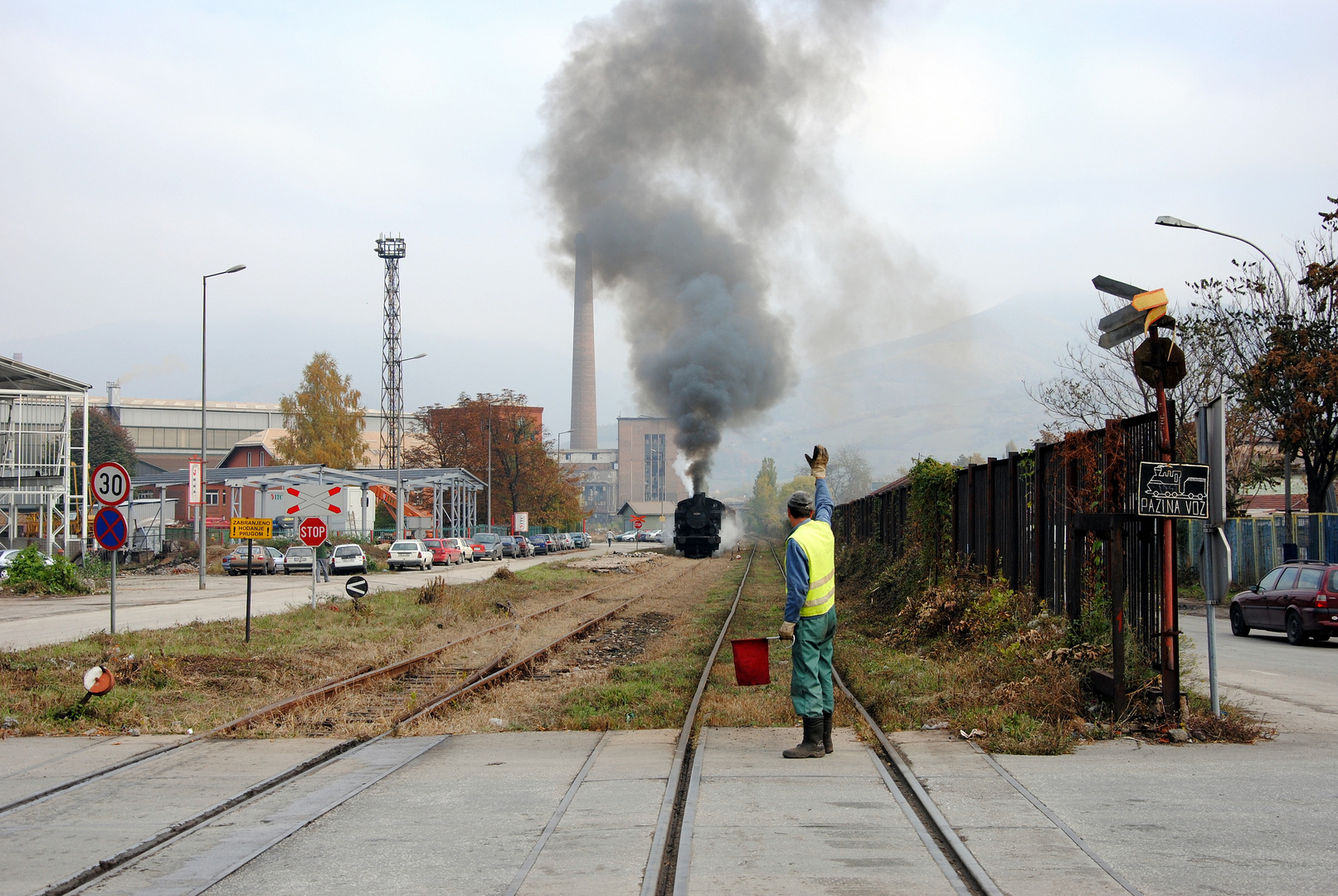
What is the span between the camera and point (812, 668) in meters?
7.40

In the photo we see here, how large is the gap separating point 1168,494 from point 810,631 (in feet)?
9.43

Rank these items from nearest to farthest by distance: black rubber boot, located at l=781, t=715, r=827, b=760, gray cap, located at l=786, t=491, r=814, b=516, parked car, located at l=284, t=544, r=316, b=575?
black rubber boot, located at l=781, t=715, r=827, b=760, gray cap, located at l=786, t=491, r=814, b=516, parked car, located at l=284, t=544, r=316, b=575

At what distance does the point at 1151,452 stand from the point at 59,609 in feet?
75.7

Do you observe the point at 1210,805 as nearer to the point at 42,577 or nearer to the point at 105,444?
the point at 42,577

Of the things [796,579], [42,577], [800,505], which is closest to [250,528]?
[800,505]

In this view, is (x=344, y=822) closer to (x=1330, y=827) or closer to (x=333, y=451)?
(x=1330, y=827)

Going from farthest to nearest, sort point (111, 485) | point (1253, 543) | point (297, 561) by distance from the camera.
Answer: point (297, 561)
point (1253, 543)
point (111, 485)

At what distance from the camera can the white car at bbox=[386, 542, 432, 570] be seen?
40.4 meters

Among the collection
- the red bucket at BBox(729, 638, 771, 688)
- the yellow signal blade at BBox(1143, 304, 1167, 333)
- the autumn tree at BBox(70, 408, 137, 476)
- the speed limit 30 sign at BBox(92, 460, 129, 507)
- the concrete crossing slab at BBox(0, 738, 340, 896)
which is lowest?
the concrete crossing slab at BBox(0, 738, 340, 896)

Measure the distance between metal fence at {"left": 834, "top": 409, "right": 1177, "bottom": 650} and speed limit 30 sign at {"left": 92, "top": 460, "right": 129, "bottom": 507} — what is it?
37.7 feet

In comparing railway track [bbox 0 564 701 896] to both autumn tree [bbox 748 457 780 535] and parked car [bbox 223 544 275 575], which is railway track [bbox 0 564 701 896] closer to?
parked car [bbox 223 544 275 575]

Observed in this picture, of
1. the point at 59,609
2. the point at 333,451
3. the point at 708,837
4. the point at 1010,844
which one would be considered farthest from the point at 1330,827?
the point at 333,451

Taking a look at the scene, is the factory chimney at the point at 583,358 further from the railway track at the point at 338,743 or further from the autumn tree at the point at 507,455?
the railway track at the point at 338,743

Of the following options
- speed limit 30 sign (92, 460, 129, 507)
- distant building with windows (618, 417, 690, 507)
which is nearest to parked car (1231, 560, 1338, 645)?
speed limit 30 sign (92, 460, 129, 507)
